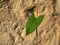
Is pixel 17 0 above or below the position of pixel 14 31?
above

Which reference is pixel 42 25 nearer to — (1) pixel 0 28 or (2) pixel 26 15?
(2) pixel 26 15

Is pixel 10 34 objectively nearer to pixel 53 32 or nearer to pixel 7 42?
pixel 7 42

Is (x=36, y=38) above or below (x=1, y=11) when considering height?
below

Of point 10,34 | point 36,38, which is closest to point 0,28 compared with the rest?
point 10,34

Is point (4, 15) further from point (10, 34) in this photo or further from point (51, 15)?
point (51, 15)
